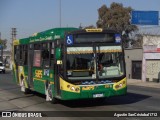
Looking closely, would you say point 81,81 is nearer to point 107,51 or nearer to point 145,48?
point 107,51

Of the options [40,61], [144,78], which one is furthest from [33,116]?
[144,78]

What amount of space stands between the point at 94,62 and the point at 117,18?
5757 cm

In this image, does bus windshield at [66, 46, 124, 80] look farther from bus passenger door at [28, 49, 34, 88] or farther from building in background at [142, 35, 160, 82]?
building in background at [142, 35, 160, 82]

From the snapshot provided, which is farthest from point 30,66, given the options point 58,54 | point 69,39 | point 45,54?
point 69,39

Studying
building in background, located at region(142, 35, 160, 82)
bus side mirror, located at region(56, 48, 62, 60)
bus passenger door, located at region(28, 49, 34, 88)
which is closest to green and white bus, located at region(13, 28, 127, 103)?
bus side mirror, located at region(56, 48, 62, 60)

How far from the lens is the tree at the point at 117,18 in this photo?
230 ft

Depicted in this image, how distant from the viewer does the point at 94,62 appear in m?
14.5

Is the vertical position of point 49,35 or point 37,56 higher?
point 49,35

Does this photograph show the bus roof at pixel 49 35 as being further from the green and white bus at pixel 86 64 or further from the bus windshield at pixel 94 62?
the bus windshield at pixel 94 62

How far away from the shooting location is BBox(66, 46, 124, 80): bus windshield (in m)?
14.3

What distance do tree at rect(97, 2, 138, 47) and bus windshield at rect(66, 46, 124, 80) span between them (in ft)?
179

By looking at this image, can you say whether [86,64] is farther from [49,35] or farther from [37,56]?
[37,56]

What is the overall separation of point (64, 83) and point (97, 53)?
1615mm

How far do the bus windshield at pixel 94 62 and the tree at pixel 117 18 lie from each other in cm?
5458
